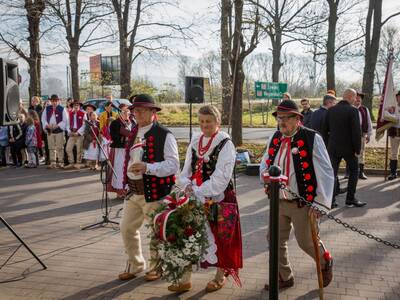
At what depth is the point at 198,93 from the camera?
37.3ft

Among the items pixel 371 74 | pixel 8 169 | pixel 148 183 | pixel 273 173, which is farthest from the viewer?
pixel 371 74

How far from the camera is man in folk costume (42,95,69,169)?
41.6 feet

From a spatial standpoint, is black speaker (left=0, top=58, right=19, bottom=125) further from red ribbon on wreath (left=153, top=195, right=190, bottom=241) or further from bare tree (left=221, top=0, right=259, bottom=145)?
bare tree (left=221, top=0, right=259, bottom=145)

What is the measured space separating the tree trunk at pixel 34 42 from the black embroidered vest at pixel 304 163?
15392mm

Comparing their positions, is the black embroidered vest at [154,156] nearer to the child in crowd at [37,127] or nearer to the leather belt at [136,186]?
the leather belt at [136,186]

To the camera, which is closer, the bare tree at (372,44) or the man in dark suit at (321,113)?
the man in dark suit at (321,113)

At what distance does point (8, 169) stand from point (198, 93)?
626 cm

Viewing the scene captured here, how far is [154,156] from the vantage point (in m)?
4.51

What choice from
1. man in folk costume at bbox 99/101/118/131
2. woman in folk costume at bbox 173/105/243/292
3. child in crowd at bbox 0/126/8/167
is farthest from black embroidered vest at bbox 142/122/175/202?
child in crowd at bbox 0/126/8/167

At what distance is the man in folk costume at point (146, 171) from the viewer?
447 cm

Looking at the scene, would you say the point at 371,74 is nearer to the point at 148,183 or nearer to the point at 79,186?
the point at 79,186

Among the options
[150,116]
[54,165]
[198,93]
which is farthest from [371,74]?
[150,116]

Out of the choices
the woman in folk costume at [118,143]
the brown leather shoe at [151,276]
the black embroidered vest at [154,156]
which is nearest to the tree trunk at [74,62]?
the woman in folk costume at [118,143]

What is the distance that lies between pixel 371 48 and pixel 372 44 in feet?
1.02
